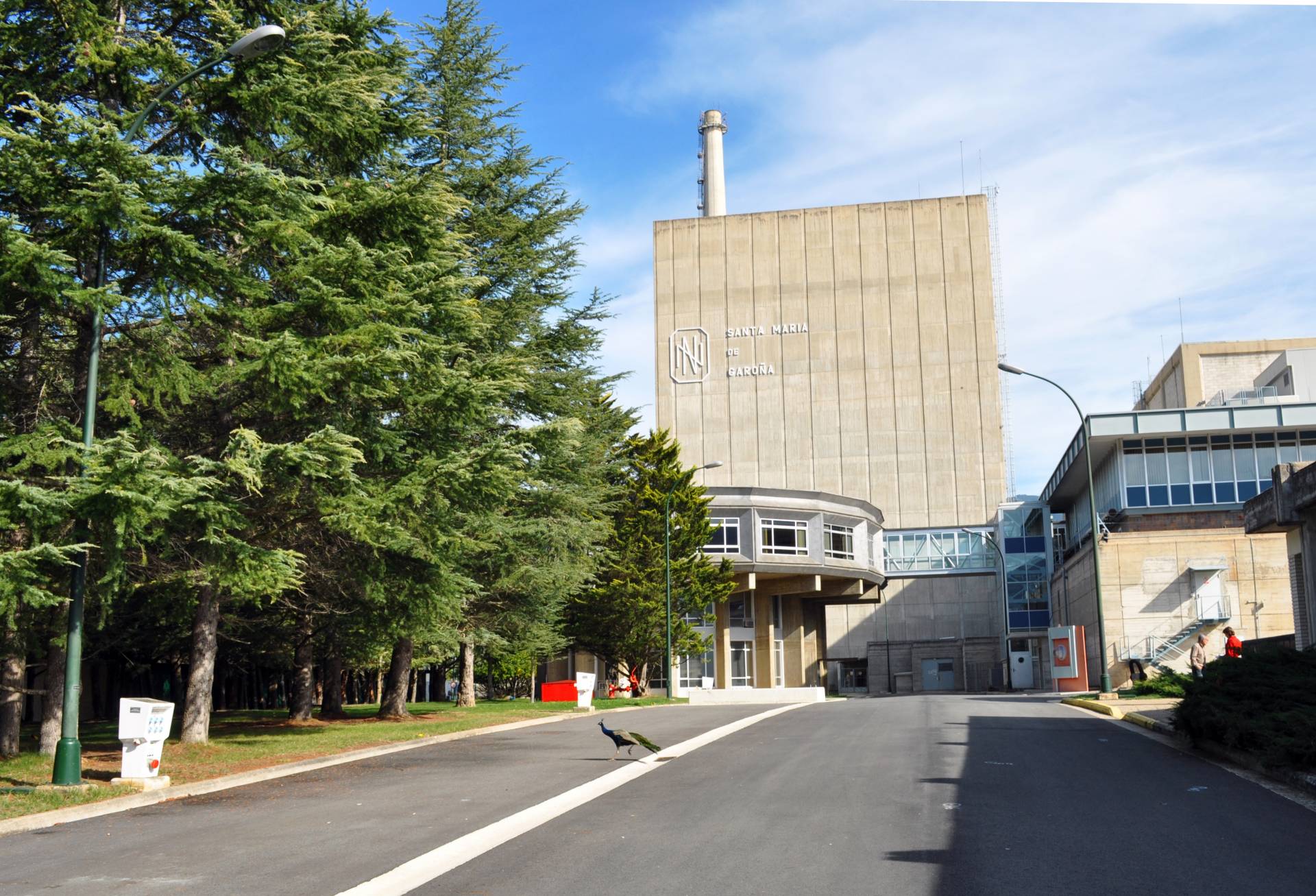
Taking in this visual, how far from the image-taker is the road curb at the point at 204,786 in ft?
37.3

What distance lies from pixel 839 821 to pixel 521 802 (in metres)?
3.53

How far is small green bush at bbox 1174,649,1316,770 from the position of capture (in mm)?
12500

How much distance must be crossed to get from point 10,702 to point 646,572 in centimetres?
2802

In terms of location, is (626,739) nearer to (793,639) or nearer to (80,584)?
(80,584)

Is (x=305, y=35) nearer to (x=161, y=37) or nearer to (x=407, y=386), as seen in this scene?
(x=161, y=37)

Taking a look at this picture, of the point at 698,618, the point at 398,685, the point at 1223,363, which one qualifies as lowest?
the point at 398,685

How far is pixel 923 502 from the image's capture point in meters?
83.2

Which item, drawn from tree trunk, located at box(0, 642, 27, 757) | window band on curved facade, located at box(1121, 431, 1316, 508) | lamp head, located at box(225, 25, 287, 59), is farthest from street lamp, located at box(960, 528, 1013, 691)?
lamp head, located at box(225, 25, 287, 59)

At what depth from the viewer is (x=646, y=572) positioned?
44.8 metres

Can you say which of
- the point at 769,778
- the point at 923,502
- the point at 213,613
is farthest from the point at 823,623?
the point at 769,778

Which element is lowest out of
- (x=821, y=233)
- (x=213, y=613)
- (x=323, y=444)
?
(x=213, y=613)

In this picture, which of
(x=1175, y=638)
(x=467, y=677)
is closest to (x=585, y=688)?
(x=467, y=677)

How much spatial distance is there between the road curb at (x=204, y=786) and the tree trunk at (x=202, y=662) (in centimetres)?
304

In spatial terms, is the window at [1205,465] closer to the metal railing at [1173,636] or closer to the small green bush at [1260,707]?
the metal railing at [1173,636]
